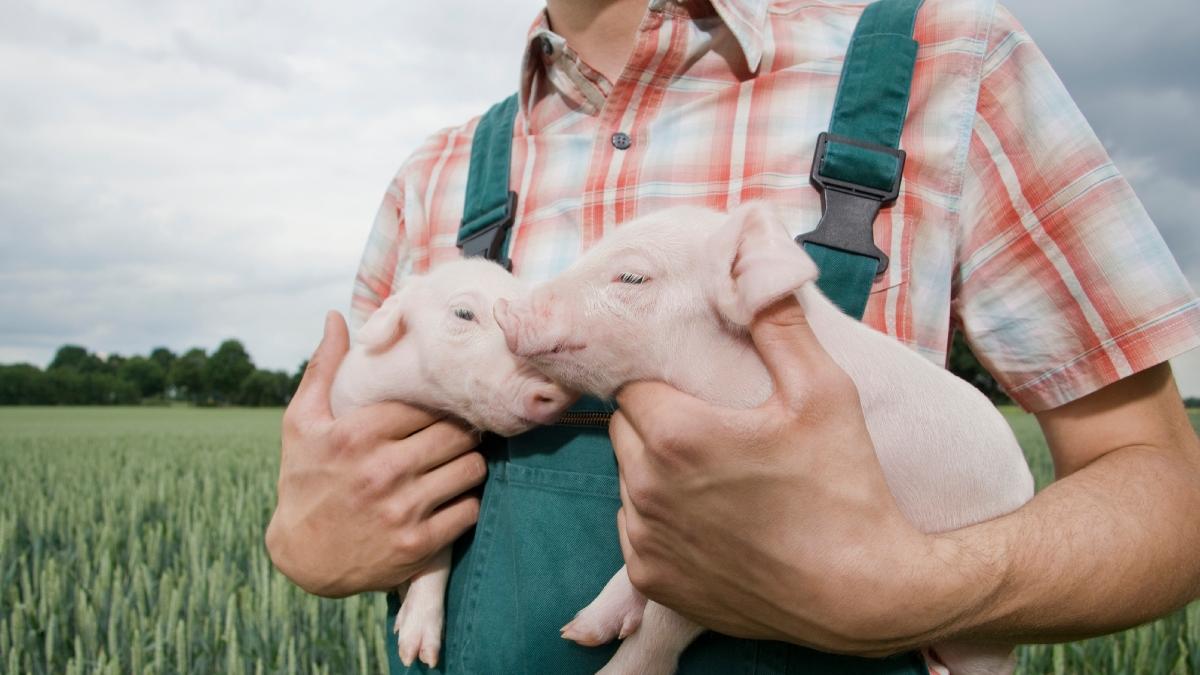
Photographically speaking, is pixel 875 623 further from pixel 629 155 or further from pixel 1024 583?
pixel 629 155

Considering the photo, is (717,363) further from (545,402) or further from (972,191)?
(972,191)

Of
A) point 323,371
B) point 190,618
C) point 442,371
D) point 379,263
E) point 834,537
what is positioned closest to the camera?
point 834,537

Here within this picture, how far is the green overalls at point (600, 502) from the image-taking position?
1.52 metres

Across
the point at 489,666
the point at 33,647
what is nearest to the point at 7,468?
the point at 33,647

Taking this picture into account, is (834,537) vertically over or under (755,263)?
under

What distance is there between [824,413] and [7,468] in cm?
1058

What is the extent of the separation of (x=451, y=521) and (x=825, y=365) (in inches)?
36.9

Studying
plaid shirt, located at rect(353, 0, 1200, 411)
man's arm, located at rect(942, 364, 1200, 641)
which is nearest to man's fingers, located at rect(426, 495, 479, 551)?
plaid shirt, located at rect(353, 0, 1200, 411)

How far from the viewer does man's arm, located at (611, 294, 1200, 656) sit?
121 cm

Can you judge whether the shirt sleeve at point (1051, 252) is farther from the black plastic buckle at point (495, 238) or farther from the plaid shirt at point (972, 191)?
the black plastic buckle at point (495, 238)

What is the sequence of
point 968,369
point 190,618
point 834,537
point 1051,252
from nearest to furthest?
point 834,537
point 1051,252
point 190,618
point 968,369

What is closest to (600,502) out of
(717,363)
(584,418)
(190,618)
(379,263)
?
(584,418)

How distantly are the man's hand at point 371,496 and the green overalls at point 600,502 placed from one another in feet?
0.46

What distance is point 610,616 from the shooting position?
4.96 feet
